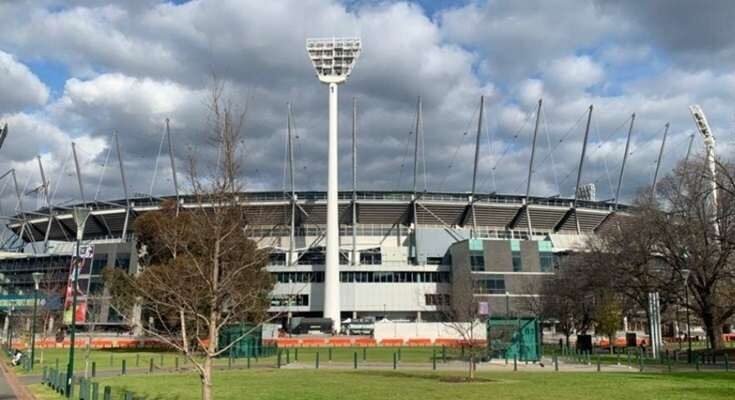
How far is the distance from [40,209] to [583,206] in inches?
3881

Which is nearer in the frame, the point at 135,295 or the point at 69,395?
the point at 69,395

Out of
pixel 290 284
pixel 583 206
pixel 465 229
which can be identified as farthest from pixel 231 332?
pixel 583 206

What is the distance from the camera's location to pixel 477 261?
315 ft

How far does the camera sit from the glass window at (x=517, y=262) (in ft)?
317

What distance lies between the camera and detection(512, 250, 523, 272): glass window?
96688 millimetres

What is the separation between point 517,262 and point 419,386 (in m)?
75.5

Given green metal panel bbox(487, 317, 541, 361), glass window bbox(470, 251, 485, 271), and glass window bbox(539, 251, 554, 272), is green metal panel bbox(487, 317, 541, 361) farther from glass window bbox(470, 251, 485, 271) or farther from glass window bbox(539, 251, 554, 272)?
glass window bbox(539, 251, 554, 272)

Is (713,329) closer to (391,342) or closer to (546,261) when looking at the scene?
(391,342)

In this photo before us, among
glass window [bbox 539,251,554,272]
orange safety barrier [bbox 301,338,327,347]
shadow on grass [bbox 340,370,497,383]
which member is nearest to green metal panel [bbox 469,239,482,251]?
glass window [bbox 539,251,554,272]

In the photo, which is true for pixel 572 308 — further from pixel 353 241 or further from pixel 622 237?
pixel 353 241

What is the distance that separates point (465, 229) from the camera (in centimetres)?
11044

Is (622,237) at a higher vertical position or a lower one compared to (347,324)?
higher

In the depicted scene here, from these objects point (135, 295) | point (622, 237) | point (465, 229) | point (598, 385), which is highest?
point (465, 229)

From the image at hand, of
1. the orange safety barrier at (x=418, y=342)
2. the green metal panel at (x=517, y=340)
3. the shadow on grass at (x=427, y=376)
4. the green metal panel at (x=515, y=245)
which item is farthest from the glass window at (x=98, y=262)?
the shadow on grass at (x=427, y=376)
